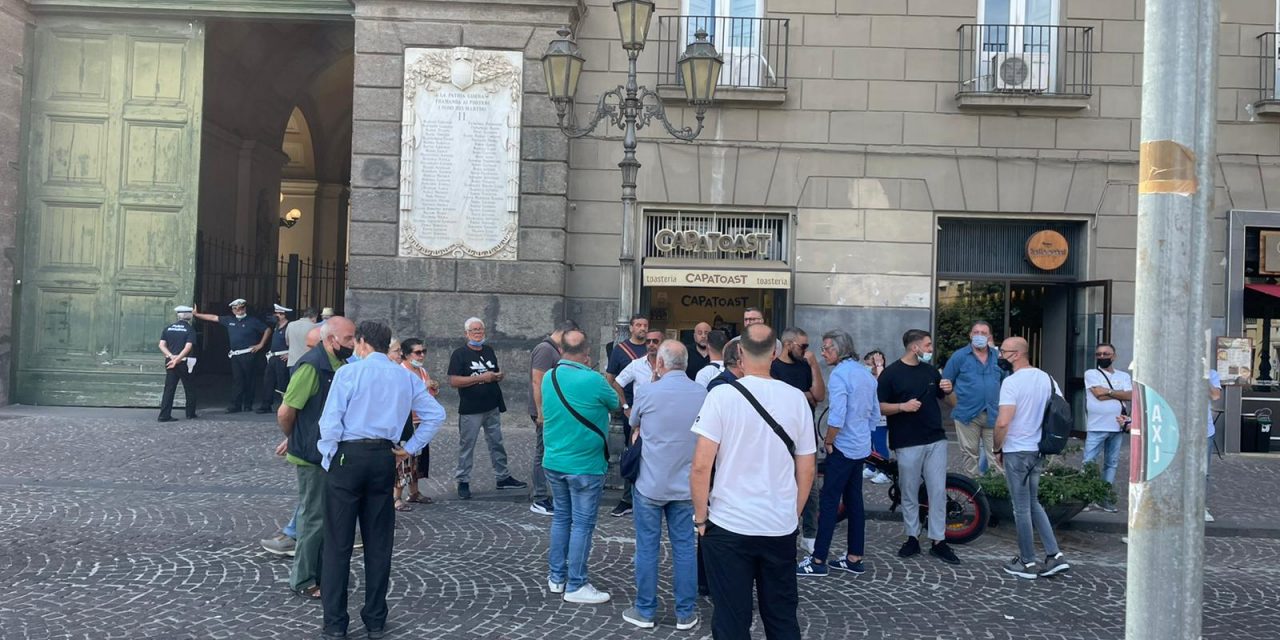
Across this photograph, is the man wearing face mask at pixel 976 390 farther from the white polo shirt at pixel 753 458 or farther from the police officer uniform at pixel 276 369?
the police officer uniform at pixel 276 369

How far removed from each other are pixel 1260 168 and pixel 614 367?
1031 centimetres

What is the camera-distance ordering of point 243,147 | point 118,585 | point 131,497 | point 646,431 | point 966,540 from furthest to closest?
point 243,147 → point 131,497 → point 966,540 → point 118,585 → point 646,431

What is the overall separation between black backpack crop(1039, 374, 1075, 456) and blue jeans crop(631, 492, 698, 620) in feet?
9.23

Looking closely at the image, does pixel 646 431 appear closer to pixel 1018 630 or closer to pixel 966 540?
pixel 1018 630


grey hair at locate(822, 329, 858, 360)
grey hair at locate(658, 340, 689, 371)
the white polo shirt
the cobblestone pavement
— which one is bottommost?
the cobblestone pavement

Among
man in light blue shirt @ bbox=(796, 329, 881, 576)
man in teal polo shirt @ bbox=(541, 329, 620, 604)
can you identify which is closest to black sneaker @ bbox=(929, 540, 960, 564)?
man in light blue shirt @ bbox=(796, 329, 881, 576)

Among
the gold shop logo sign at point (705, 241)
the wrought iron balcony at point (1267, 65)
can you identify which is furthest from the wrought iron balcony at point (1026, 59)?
the gold shop logo sign at point (705, 241)

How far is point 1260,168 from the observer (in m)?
13.8

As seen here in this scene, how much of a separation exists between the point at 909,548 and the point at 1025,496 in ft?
3.05

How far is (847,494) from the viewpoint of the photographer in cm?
705

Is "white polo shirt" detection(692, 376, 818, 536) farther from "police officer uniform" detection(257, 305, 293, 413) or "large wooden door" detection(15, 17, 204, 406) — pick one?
"large wooden door" detection(15, 17, 204, 406)

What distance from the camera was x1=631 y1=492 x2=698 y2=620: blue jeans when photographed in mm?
5582

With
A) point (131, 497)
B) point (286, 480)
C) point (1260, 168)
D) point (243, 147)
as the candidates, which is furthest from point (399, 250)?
point (1260, 168)

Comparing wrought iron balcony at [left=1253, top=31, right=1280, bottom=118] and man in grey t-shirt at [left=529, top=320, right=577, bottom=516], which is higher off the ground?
wrought iron balcony at [left=1253, top=31, right=1280, bottom=118]
